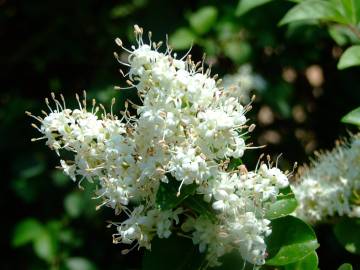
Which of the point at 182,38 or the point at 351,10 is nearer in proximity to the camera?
the point at 351,10

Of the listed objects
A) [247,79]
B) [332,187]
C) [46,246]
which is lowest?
[46,246]

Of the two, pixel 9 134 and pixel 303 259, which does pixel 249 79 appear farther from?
pixel 303 259

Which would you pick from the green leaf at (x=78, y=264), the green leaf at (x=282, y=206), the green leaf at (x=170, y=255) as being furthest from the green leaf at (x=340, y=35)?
the green leaf at (x=78, y=264)

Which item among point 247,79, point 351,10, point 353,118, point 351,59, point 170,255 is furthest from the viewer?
point 247,79

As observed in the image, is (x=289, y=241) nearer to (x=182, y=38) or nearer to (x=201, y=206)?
(x=201, y=206)

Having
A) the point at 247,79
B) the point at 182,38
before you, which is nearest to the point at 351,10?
the point at 182,38

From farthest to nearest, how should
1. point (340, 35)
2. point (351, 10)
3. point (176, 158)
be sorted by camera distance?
point (340, 35)
point (351, 10)
point (176, 158)

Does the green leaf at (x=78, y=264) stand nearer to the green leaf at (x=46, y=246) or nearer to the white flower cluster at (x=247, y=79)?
the green leaf at (x=46, y=246)
